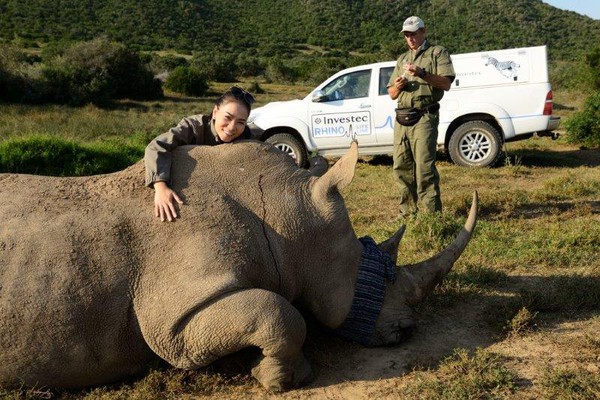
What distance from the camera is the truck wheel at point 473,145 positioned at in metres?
11.6

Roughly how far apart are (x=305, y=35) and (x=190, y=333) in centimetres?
5893

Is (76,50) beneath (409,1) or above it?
beneath

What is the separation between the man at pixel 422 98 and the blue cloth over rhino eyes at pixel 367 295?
322 cm

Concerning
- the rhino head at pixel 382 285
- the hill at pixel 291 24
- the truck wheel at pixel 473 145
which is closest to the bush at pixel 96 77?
the hill at pixel 291 24

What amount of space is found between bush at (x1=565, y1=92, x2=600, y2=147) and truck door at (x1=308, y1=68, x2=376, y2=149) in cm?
580

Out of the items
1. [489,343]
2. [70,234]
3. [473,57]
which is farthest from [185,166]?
[473,57]

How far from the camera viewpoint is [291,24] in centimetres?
6178

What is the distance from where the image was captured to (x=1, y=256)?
3.30m

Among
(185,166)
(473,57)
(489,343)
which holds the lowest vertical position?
(489,343)

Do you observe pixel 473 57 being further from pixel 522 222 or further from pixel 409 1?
pixel 409 1

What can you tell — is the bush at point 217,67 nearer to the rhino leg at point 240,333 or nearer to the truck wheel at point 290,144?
the truck wheel at point 290,144

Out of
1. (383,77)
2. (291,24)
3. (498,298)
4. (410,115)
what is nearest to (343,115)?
(383,77)

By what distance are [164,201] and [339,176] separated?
110cm

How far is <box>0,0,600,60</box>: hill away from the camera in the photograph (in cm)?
4847
